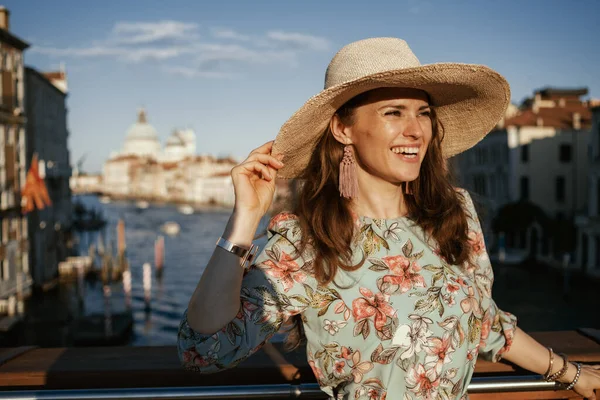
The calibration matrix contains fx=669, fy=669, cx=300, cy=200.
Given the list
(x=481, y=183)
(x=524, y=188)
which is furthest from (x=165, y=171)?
(x=524, y=188)

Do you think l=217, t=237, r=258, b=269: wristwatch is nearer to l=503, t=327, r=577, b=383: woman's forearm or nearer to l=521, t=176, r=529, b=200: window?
l=503, t=327, r=577, b=383: woman's forearm

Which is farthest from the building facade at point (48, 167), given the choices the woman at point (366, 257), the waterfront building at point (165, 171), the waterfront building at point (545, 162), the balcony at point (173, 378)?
the waterfront building at point (165, 171)

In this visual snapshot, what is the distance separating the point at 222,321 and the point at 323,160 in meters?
0.46

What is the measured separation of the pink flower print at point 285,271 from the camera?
4.30ft

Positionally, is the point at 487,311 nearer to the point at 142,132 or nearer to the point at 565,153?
the point at 565,153

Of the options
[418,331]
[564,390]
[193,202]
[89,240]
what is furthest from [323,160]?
[193,202]

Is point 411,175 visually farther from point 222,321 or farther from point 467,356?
point 222,321

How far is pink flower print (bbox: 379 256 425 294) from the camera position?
134cm

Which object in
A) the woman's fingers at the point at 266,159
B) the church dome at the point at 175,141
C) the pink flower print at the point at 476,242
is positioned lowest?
the pink flower print at the point at 476,242

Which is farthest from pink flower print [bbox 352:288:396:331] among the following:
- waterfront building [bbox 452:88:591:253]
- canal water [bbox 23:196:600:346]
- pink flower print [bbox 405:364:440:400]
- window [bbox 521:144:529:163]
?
window [bbox 521:144:529:163]

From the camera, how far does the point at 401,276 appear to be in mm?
1354

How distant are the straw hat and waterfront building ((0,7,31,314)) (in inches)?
627

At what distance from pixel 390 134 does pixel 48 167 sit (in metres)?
23.1

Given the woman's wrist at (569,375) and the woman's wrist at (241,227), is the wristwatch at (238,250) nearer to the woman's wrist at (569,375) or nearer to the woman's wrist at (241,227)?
the woman's wrist at (241,227)
